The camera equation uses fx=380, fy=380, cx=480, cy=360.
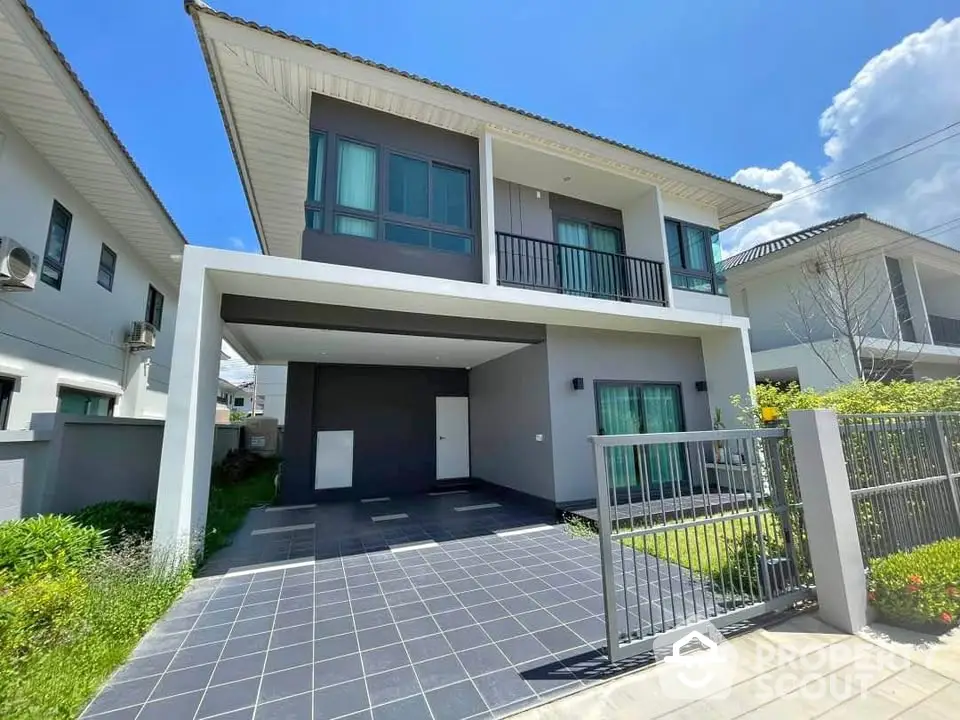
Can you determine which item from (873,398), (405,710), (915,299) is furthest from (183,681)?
(915,299)

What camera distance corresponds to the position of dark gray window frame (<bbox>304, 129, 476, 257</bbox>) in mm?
5328

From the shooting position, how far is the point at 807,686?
7.69ft

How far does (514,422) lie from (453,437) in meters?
2.41

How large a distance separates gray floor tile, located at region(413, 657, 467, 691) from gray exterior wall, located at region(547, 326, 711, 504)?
411 cm

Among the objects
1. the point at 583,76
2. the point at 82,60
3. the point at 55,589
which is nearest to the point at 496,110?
the point at 583,76

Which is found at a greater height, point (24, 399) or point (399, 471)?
point (24, 399)

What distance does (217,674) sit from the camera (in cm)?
262

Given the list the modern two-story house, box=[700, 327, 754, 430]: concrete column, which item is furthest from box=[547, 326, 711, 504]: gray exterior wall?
box=[700, 327, 754, 430]: concrete column

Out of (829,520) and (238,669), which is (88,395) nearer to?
(238,669)

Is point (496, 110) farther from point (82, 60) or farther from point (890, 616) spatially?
point (890, 616)

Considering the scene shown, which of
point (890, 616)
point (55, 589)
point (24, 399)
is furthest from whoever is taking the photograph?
point (24, 399)

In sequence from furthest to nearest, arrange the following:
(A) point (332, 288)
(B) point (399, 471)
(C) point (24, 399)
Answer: (B) point (399, 471) → (C) point (24, 399) → (A) point (332, 288)

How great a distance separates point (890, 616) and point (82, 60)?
35.4ft

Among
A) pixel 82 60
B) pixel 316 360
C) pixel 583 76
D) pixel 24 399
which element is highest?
pixel 583 76
